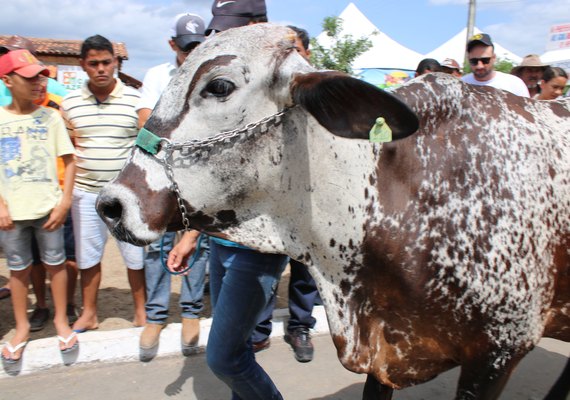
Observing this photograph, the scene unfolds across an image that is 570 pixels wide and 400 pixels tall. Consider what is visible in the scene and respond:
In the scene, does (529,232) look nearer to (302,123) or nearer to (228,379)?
(302,123)

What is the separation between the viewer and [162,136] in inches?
69.9

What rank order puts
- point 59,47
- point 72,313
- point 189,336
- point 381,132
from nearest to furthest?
point 381,132, point 189,336, point 72,313, point 59,47

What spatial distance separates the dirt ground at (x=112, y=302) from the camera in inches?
162

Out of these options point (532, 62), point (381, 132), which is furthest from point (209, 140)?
point (532, 62)

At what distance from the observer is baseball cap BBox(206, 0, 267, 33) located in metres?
2.30

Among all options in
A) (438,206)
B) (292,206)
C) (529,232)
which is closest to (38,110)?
(292,206)

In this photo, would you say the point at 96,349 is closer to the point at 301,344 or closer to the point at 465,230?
the point at 301,344

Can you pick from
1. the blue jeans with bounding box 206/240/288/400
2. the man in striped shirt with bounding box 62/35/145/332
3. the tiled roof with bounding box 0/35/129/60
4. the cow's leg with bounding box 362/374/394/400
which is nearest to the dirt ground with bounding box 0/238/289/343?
the man in striped shirt with bounding box 62/35/145/332

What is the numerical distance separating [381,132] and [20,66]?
2.77 m

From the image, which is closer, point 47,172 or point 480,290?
point 480,290

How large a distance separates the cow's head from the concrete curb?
2.14 meters

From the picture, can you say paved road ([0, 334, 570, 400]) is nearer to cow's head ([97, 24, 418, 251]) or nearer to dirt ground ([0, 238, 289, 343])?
dirt ground ([0, 238, 289, 343])

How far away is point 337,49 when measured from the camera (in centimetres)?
1559

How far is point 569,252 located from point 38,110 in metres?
3.26
